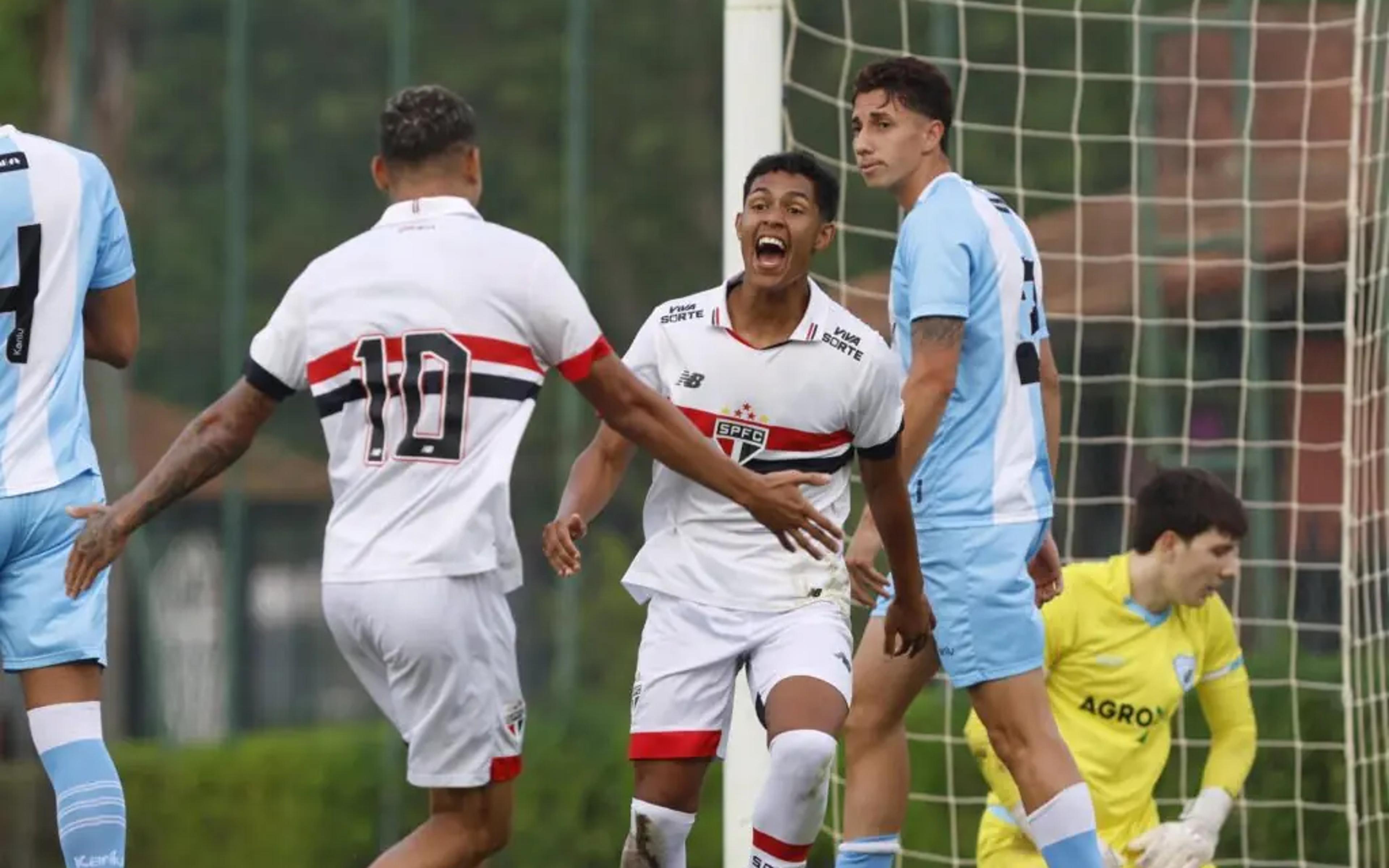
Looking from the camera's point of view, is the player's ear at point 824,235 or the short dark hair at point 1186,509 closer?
the player's ear at point 824,235

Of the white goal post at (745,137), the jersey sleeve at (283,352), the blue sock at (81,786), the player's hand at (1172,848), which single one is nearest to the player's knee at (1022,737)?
the player's hand at (1172,848)

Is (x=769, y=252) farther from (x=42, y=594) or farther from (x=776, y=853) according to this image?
(x=42, y=594)

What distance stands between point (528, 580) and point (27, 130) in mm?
4554

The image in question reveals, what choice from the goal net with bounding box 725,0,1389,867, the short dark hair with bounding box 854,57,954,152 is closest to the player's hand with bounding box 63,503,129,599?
the short dark hair with bounding box 854,57,954,152

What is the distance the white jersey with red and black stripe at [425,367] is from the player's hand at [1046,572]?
1732mm

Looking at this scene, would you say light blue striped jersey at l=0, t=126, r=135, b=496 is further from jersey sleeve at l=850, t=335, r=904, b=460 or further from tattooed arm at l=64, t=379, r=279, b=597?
jersey sleeve at l=850, t=335, r=904, b=460

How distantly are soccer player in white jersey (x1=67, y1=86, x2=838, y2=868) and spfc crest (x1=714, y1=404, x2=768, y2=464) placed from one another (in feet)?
1.84

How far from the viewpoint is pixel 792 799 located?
587 centimetres

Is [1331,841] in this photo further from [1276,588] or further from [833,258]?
[833,258]

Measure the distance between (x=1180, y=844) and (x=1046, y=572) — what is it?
2.63 feet

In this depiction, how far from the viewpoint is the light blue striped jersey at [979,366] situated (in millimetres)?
6238

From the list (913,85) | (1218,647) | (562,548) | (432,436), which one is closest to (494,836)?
(562,548)

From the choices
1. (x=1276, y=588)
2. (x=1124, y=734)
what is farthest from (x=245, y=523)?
(x=1124, y=734)

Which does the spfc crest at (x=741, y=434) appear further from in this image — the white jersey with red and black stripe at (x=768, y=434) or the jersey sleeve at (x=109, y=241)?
the jersey sleeve at (x=109, y=241)
